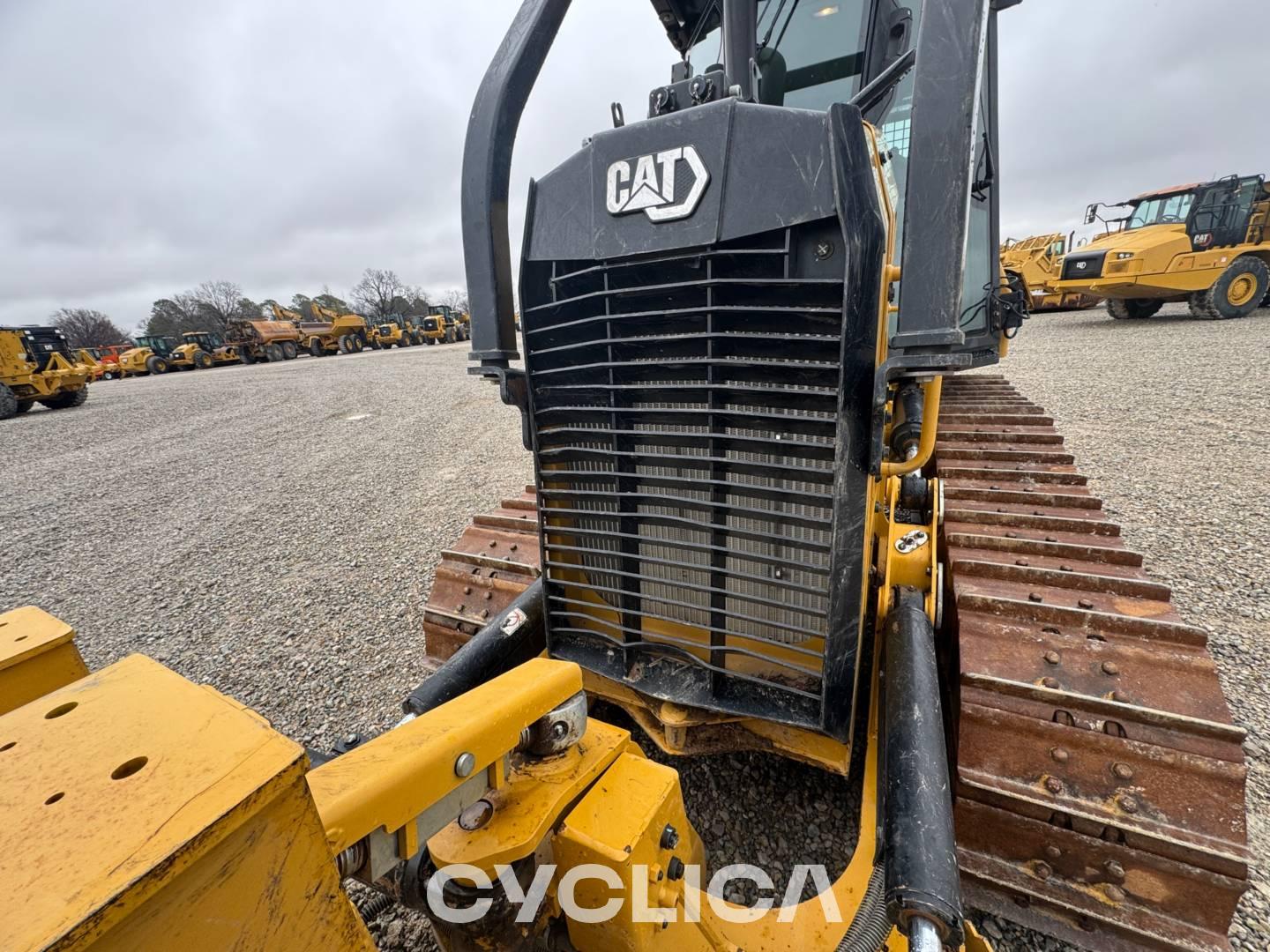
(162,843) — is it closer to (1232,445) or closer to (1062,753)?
(1062,753)

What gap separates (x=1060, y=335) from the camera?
45.2ft

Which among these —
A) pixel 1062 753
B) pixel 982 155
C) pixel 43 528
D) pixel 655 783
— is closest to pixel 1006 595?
pixel 1062 753

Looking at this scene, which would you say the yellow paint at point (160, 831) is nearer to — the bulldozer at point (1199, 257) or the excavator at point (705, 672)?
the excavator at point (705, 672)

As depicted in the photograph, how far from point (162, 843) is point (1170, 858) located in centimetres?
185

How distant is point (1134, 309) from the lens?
15.0 meters

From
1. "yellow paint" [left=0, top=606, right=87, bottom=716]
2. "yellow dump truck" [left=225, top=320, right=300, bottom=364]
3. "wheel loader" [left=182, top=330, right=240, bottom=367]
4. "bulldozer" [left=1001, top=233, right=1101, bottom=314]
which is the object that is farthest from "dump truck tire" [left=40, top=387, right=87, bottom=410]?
"bulldozer" [left=1001, top=233, right=1101, bottom=314]

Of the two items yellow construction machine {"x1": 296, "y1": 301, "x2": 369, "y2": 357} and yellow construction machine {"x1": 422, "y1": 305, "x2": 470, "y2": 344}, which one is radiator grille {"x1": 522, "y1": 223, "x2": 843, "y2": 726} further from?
yellow construction machine {"x1": 422, "y1": 305, "x2": 470, "y2": 344}

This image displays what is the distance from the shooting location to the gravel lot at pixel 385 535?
2201 millimetres

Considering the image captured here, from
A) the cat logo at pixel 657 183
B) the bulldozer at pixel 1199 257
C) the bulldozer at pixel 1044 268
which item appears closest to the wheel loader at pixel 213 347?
the bulldozer at pixel 1044 268

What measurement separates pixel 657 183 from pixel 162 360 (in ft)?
131

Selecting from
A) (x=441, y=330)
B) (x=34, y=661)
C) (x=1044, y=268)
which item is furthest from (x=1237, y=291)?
(x=441, y=330)

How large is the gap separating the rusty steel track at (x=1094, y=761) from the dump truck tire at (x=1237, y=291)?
53.9ft

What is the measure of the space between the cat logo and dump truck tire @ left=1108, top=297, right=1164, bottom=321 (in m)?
18.8

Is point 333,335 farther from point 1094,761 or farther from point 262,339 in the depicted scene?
point 1094,761
